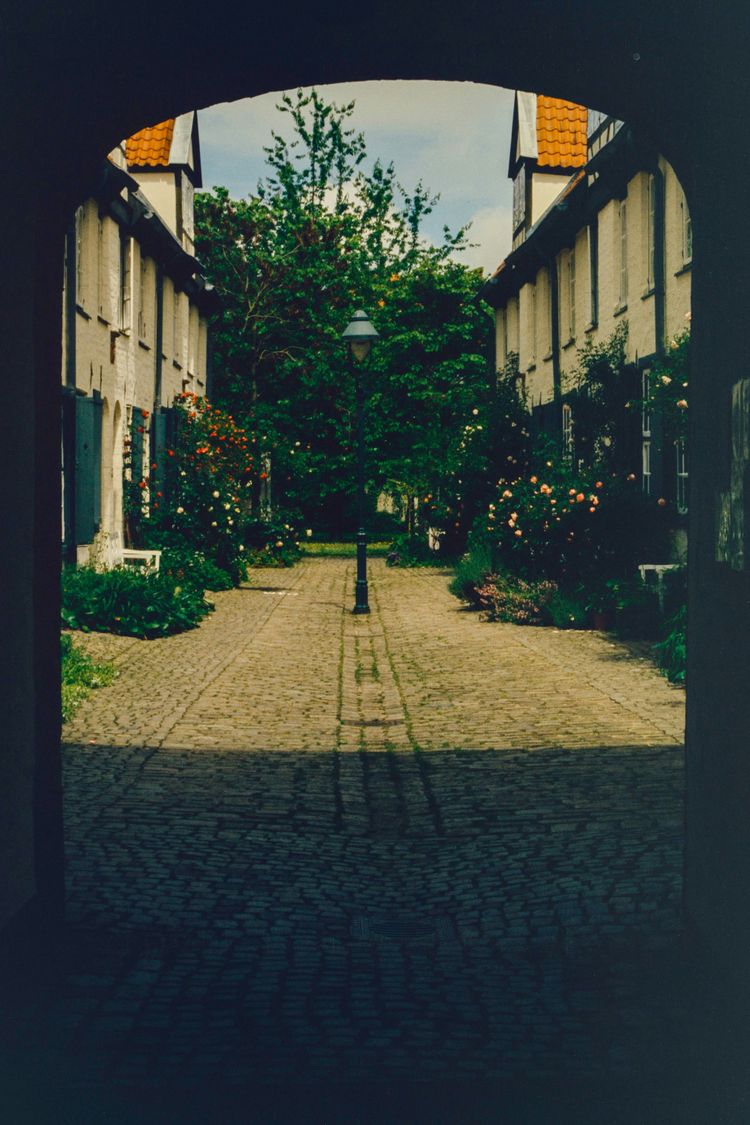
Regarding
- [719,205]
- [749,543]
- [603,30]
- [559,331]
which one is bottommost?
[749,543]

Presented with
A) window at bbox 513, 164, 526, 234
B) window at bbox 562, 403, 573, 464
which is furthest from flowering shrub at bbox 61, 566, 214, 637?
window at bbox 513, 164, 526, 234

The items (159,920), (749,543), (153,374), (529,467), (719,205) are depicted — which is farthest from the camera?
(153,374)

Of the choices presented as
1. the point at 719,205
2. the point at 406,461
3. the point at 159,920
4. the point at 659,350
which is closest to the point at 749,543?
the point at 719,205

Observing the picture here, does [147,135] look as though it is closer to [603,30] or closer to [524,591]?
[524,591]

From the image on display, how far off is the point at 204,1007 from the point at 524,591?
13.4 metres

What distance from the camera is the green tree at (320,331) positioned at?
36156mm

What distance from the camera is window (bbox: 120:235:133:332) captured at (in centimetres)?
2186

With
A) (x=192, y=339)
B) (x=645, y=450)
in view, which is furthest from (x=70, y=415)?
(x=192, y=339)

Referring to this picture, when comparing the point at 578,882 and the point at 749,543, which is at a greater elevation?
the point at 749,543

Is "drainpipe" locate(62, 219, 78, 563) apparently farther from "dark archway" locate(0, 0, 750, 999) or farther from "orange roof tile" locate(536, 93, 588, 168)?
"dark archway" locate(0, 0, 750, 999)

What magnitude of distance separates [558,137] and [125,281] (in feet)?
33.2

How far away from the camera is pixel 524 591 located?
17.4m

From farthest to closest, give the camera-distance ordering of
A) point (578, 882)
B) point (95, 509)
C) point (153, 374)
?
point (153, 374) < point (95, 509) < point (578, 882)

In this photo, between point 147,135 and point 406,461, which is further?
point 406,461
